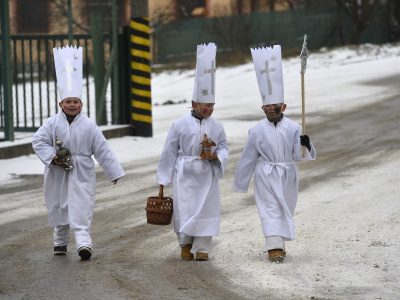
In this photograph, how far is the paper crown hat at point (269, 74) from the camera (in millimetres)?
8062

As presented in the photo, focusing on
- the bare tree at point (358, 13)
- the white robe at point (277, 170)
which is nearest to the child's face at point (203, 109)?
the white robe at point (277, 170)

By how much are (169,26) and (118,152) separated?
20.6 metres

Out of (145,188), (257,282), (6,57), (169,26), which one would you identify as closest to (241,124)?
(6,57)

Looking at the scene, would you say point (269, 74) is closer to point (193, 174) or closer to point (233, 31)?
point (193, 174)

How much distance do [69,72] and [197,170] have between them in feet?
4.89

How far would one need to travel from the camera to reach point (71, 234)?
9.30 meters

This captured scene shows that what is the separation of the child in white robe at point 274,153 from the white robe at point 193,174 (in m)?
0.33

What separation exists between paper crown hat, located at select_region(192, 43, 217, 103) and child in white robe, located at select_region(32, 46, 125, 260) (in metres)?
0.98

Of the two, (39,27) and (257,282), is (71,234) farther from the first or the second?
(39,27)

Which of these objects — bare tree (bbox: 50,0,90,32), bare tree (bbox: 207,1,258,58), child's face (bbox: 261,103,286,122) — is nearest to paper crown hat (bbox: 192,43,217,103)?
child's face (bbox: 261,103,286,122)

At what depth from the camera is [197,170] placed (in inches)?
318

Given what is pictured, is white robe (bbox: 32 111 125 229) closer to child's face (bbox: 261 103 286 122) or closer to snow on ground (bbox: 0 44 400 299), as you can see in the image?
snow on ground (bbox: 0 44 400 299)

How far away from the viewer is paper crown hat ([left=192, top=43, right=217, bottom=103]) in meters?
8.16

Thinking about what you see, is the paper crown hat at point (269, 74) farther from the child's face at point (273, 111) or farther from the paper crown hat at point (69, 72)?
the paper crown hat at point (69, 72)
